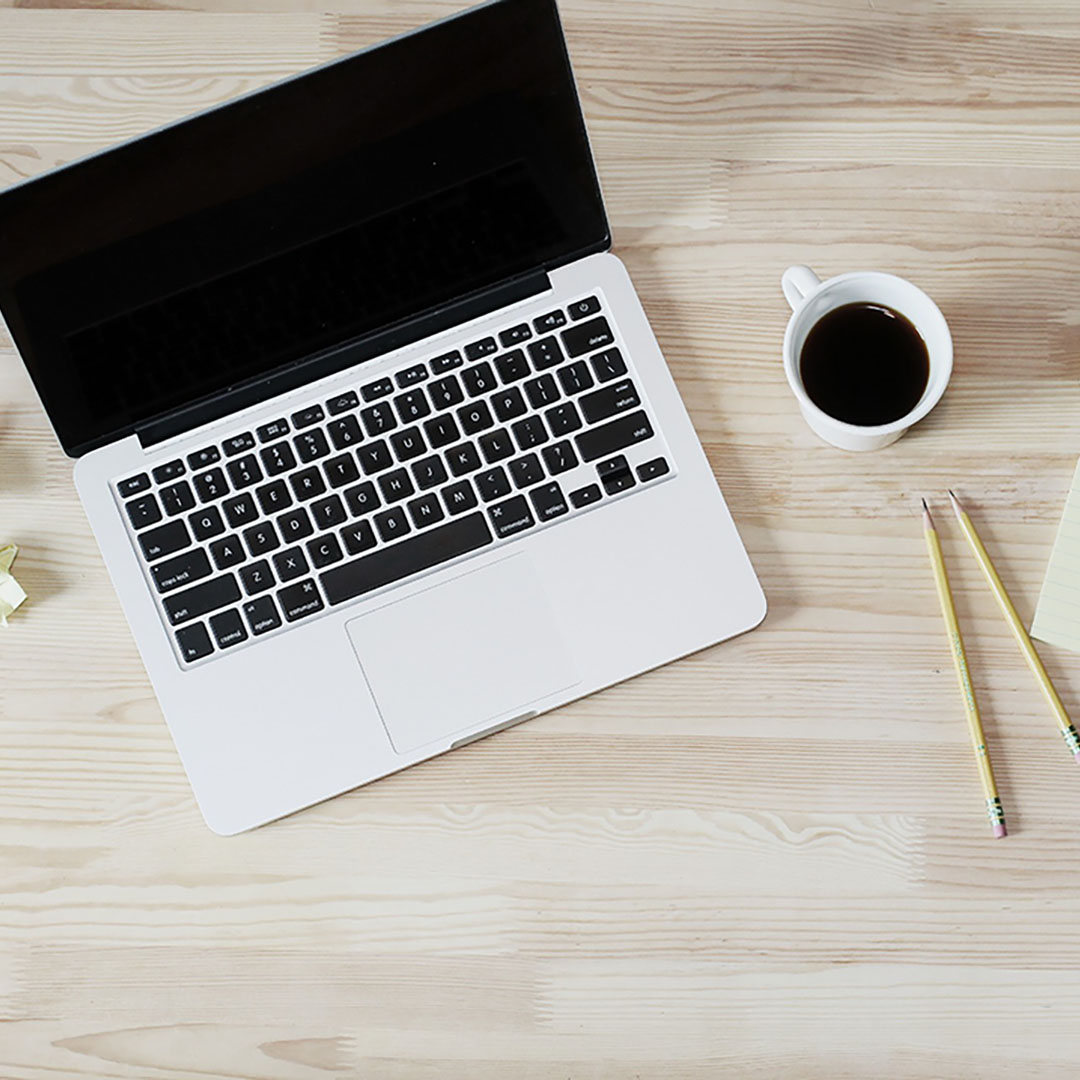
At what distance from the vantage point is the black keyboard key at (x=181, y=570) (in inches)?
29.5

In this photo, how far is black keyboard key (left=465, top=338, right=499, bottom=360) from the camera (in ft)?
2.50

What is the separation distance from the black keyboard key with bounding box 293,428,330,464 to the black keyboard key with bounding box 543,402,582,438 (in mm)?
142

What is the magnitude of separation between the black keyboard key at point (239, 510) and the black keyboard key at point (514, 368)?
0.58ft

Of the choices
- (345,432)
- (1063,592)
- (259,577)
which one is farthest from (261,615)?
(1063,592)

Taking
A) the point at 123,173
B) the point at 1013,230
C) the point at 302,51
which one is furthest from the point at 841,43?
the point at 123,173

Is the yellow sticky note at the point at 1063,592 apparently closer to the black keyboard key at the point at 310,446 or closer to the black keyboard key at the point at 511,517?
the black keyboard key at the point at 511,517

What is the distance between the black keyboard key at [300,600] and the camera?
0.75m

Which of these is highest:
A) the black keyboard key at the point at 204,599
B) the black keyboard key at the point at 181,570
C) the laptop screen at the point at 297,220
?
the laptop screen at the point at 297,220

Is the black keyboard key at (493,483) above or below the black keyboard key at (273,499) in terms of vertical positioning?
below

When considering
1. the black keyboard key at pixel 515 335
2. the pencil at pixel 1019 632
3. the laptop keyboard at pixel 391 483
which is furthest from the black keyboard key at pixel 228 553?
the pencil at pixel 1019 632

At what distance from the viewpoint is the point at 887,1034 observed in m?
0.74

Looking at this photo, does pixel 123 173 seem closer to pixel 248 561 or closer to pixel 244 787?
pixel 248 561

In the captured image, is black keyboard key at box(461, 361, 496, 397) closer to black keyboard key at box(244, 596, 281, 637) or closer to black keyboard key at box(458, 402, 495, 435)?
black keyboard key at box(458, 402, 495, 435)

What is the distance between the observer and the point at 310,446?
0.76m
